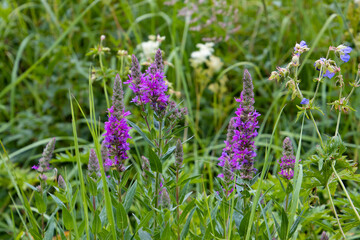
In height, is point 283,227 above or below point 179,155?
below

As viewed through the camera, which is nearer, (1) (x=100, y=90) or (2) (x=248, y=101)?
(2) (x=248, y=101)

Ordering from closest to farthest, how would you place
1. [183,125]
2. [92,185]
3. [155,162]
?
1. [155,162]
2. [92,185]
3. [183,125]

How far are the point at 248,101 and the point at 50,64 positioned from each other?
228 cm

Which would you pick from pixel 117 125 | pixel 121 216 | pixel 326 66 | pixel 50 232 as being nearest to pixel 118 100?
pixel 117 125

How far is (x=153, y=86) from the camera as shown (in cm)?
114

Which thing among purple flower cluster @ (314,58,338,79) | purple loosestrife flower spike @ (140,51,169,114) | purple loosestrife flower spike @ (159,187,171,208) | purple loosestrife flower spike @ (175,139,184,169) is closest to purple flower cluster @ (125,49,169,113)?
purple loosestrife flower spike @ (140,51,169,114)

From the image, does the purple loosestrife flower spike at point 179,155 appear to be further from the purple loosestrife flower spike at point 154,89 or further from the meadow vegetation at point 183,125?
the purple loosestrife flower spike at point 154,89

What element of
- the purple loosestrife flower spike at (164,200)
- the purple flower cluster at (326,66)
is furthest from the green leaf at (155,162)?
the purple flower cluster at (326,66)

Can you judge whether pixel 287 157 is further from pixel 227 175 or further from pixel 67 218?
pixel 67 218

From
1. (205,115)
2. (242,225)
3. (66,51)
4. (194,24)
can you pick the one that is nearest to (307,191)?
(242,225)

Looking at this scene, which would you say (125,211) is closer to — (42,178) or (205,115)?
(42,178)

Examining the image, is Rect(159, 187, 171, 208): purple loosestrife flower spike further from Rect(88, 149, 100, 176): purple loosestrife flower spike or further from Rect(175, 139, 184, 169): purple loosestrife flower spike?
Rect(88, 149, 100, 176): purple loosestrife flower spike

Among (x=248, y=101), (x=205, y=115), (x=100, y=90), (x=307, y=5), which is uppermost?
(x=248, y=101)

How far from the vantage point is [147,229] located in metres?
1.20
